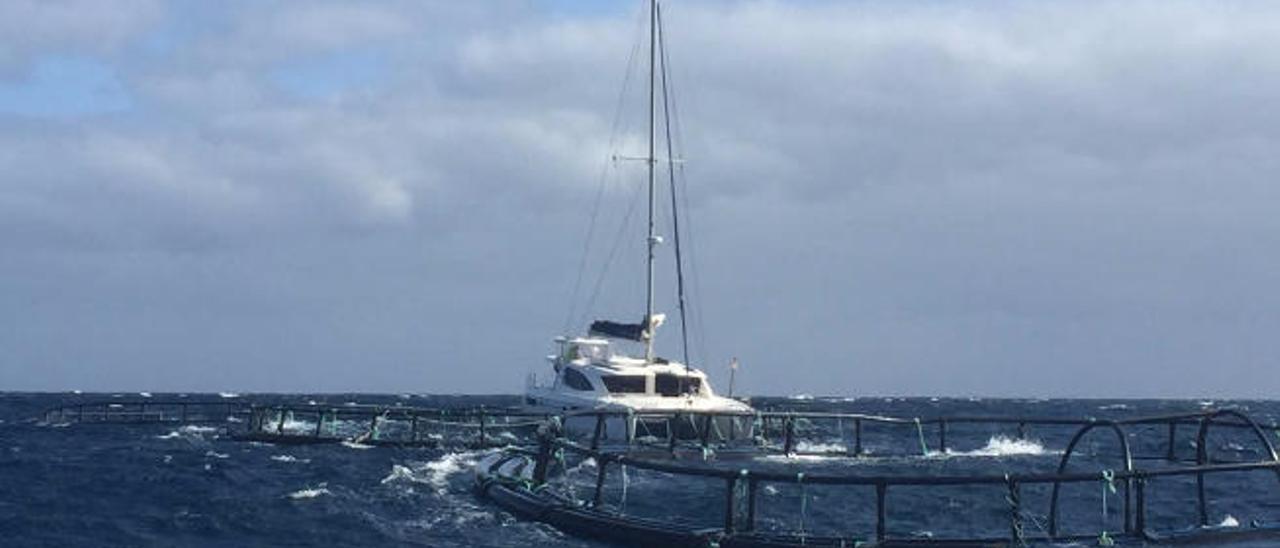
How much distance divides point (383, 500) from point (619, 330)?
28.3m

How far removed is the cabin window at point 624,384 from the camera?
2210 inches

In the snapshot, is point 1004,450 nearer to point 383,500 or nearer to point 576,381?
point 576,381

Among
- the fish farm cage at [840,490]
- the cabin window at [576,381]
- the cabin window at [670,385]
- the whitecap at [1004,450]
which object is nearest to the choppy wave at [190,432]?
the cabin window at [576,381]

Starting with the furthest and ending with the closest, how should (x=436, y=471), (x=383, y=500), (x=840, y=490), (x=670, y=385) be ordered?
1. (x=670, y=385)
2. (x=436, y=471)
3. (x=840, y=490)
4. (x=383, y=500)

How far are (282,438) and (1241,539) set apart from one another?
128ft

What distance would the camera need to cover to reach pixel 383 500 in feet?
116

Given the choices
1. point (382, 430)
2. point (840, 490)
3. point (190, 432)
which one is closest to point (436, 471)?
point (840, 490)

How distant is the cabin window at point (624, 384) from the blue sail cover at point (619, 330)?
16.1ft

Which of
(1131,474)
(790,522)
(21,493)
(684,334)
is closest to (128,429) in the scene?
(684,334)

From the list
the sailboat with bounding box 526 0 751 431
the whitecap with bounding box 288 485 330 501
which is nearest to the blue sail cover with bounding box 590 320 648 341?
the sailboat with bounding box 526 0 751 431

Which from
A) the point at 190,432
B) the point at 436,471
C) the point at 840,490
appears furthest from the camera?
the point at 190,432

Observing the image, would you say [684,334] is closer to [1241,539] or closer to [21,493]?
[21,493]

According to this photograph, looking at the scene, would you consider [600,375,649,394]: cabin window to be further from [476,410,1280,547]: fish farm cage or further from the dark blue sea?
the dark blue sea

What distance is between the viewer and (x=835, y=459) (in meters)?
47.2
